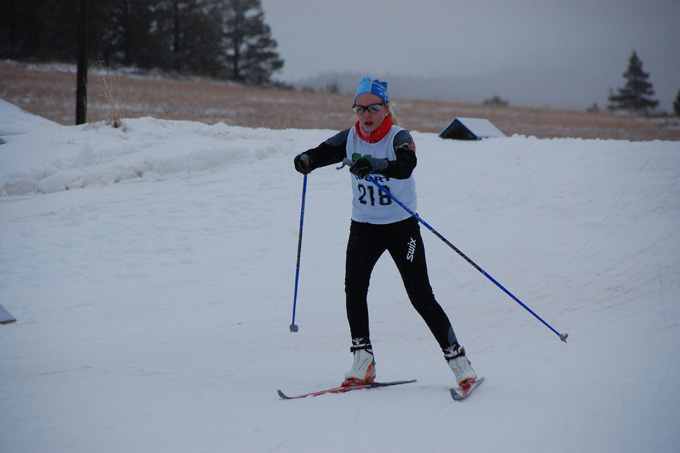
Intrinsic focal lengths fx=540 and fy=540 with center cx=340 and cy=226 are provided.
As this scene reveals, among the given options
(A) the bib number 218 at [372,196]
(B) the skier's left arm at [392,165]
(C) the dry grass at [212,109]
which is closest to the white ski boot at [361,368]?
(A) the bib number 218 at [372,196]

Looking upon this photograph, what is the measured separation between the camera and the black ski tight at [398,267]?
11.9 ft

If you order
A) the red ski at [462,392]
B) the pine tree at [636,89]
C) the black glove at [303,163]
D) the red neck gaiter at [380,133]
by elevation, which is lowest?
the red ski at [462,392]

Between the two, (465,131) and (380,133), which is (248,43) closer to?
(465,131)

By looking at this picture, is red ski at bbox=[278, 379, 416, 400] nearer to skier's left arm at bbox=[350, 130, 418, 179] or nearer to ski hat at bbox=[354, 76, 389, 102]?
skier's left arm at bbox=[350, 130, 418, 179]

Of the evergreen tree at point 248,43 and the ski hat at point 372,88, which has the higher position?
the evergreen tree at point 248,43

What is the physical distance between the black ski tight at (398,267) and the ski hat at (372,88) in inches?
34.0

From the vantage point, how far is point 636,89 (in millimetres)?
46062

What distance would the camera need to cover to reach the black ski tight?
3.63 m

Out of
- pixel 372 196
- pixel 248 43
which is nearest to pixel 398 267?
pixel 372 196

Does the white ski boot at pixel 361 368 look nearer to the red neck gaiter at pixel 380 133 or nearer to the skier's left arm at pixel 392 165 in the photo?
the skier's left arm at pixel 392 165

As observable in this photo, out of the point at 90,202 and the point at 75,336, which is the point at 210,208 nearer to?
the point at 90,202

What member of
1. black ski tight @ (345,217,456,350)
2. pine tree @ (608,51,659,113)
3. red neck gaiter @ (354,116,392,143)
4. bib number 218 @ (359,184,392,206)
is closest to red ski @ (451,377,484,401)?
black ski tight @ (345,217,456,350)

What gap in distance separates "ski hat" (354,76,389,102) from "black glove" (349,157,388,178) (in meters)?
0.55

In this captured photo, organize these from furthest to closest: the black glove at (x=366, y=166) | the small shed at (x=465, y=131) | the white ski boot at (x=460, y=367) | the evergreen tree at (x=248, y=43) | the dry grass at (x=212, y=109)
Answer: the evergreen tree at (x=248, y=43) → the dry grass at (x=212, y=109) → the small shed at (x=465, y=131) → the white ski boot at (x=460, y=367) → the black glove at (x=366, y=166)
